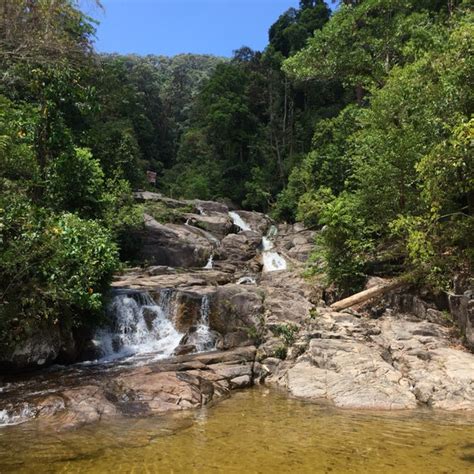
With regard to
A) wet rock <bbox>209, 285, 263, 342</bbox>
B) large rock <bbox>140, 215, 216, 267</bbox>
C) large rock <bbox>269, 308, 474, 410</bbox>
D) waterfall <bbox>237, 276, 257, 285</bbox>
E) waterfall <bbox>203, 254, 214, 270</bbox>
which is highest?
large rock <bbox>140, 215, 216, 267</bbox>

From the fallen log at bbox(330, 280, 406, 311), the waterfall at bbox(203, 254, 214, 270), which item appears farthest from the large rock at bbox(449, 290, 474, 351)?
the waterfall at bbox(203, 254, 214, 270)

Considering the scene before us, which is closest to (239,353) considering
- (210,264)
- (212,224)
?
(210,264)

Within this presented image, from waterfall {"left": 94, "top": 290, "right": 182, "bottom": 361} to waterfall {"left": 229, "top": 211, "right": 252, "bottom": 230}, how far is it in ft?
49.7

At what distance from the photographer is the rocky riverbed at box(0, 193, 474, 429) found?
775 centimetres

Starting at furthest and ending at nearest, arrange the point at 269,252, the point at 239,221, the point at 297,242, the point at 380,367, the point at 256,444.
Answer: the point at 239,221 < the point at 297,242 < the point at 269,252 < the point at 380,367 < the point at 256,444

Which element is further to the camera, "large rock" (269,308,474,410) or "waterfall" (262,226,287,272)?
"waterfall" (262,226,287,272)

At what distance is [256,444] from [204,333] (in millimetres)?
7386

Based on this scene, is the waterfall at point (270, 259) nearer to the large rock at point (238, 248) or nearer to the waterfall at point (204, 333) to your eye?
the large rock at point (238, 248)

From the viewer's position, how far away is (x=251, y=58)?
4238cm

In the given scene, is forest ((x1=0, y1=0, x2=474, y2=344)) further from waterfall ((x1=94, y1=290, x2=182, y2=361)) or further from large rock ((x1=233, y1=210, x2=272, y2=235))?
large rock ((x1=233, y1=210, x2=272, y2=235))

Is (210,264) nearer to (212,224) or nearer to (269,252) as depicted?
(269,252)

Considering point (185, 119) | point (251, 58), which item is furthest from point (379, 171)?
point (185, 119)

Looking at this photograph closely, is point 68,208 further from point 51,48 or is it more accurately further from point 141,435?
point 141,435

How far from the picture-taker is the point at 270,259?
22953 millimetres
